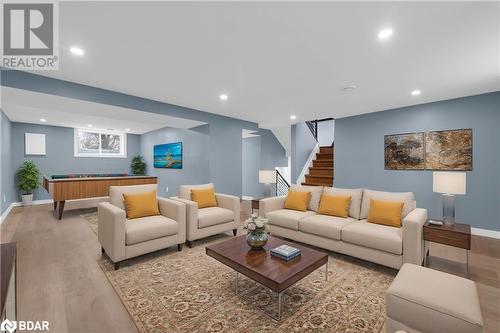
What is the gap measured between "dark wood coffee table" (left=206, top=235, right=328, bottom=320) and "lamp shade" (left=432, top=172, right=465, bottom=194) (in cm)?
180

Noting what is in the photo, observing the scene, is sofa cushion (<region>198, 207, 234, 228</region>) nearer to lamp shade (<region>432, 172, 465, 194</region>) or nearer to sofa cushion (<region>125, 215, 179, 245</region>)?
sofa cushion (<region>125, 215, 179, 245</region>)

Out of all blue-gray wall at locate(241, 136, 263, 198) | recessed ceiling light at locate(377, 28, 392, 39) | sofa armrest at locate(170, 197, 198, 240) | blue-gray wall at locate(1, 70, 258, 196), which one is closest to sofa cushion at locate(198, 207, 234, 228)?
sofa armrest at locate(170, 197, 198, 240)

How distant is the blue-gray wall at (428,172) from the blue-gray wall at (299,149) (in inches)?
50.7

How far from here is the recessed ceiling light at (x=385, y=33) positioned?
2.12 meters

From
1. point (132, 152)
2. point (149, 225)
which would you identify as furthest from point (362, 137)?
point (132, 152)

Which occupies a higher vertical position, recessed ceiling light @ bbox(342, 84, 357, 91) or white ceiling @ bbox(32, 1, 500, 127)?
white ceiling @ bbox(32, 1, 500, 127)

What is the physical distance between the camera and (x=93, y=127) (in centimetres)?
738

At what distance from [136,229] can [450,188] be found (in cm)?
379

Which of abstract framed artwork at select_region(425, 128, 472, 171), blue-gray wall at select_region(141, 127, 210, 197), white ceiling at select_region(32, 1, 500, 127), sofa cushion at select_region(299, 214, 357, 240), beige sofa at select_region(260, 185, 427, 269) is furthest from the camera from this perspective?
blue-gray wall at select_region(141, 127, 210, 197)

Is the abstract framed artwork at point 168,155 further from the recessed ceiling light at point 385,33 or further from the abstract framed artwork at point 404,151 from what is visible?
the recessed ceiling light at point 385,33

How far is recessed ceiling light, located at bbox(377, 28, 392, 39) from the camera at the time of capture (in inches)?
83.6

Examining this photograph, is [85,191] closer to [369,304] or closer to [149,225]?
[149,225]

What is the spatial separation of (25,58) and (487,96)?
23.2ft

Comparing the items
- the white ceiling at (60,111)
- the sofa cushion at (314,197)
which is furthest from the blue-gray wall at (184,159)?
the sofa cushion at (314,197)
